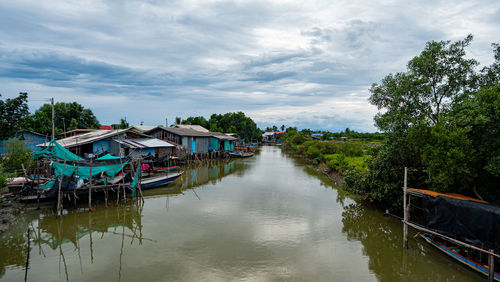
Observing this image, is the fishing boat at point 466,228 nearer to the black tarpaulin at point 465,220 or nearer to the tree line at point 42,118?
the black tarpaulin at point 465,220

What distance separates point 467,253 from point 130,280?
28.7ft

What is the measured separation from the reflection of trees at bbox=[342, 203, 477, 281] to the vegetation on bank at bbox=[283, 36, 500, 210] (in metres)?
1.24

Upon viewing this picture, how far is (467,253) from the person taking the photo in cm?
683

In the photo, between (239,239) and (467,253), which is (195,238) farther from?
(467,253)

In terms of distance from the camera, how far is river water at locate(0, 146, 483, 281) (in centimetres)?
663

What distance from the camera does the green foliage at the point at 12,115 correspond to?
10.7 m

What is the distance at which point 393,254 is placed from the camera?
7969 mm

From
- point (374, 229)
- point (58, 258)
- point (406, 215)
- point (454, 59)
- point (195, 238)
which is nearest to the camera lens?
point (58, 258)

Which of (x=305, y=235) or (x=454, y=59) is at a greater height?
(x=454, y=59)

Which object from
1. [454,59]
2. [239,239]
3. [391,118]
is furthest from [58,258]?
[454,59]

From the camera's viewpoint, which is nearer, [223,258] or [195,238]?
[223,258]

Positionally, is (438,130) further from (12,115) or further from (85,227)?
(12,115)

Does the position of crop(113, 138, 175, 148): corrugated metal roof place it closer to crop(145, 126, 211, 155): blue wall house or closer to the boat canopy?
crop(145, 126, 211, 155): blue wall house

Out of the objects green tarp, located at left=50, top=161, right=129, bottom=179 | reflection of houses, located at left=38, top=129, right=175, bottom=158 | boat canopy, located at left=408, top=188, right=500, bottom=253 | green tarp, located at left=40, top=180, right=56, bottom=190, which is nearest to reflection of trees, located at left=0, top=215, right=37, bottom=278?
green tarp, located at left=40, top=180, right=56, bottom=190
